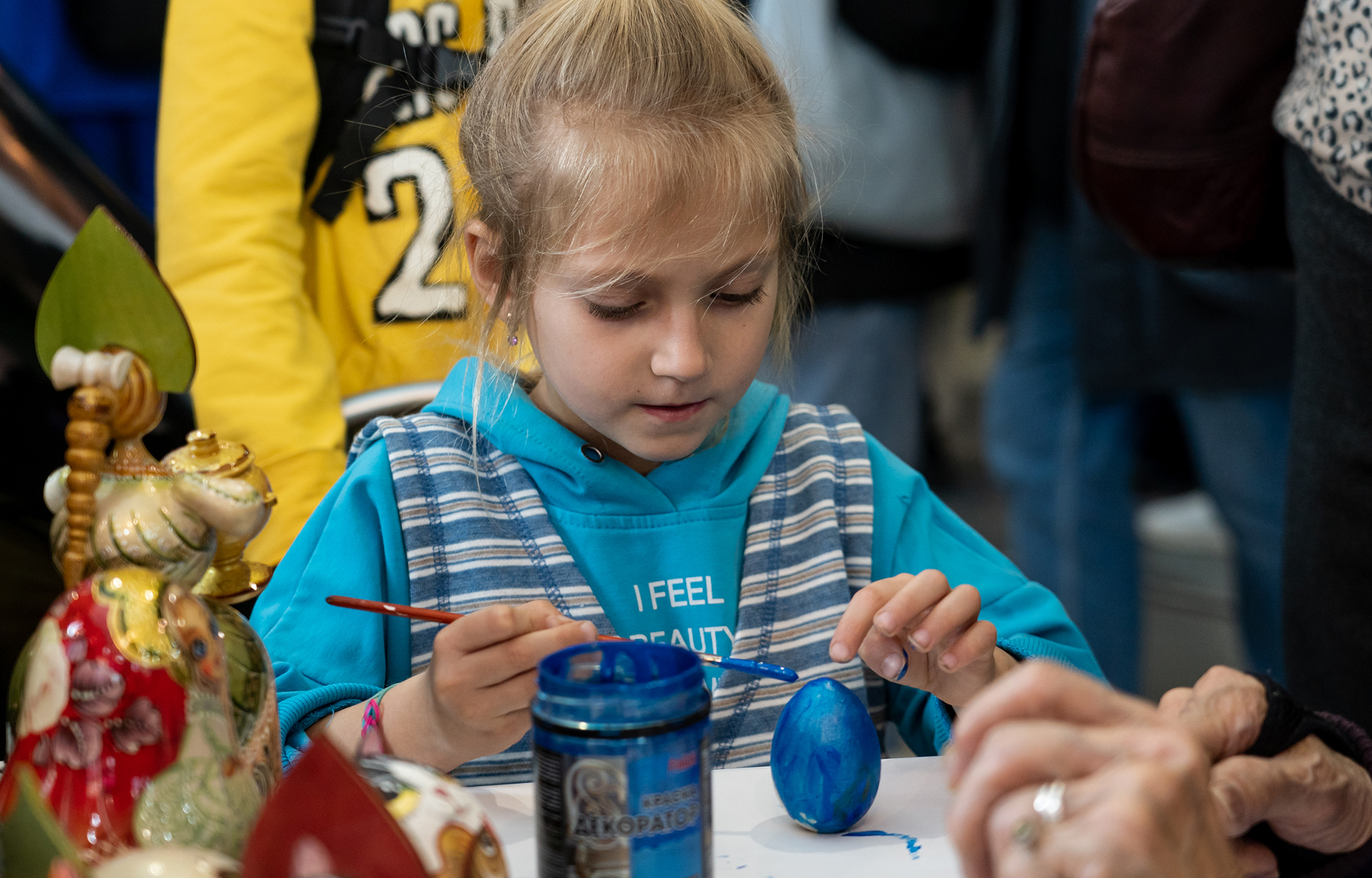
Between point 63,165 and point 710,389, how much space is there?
704mm

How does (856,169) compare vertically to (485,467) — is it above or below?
above

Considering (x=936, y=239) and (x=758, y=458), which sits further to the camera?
(x=936, y=239)

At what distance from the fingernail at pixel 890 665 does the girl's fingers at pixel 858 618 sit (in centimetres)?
3

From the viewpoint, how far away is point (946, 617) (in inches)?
30.5

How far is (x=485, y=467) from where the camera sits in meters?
1.05

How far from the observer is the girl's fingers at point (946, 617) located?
2.53 feet

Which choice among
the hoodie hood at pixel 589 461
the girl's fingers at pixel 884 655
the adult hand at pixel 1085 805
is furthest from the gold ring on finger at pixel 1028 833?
the hoodie hood at pixel 589 461

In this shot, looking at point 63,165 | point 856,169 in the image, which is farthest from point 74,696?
point 856,169

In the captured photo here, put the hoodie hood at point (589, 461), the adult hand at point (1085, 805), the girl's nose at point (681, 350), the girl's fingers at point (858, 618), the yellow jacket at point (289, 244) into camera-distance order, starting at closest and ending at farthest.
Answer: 1. the adult hand at point (1085, 805)
2. the girl's fingers at point (858, 618)
3. the girl's nose at point (681, 350)
4. the hoodie hood at point (589, 461)
5. the yellow jacket at point (289, 244)

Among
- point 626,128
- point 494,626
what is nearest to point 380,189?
point 626,128

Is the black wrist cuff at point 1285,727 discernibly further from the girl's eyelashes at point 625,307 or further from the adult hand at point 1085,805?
the girl's eyelashes at point 625,307

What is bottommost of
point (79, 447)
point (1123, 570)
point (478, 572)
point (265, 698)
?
point (1123, 570)

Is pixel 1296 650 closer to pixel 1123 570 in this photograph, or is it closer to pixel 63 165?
pixel 1123 570

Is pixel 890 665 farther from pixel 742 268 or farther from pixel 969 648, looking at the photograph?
pixel 742 268
